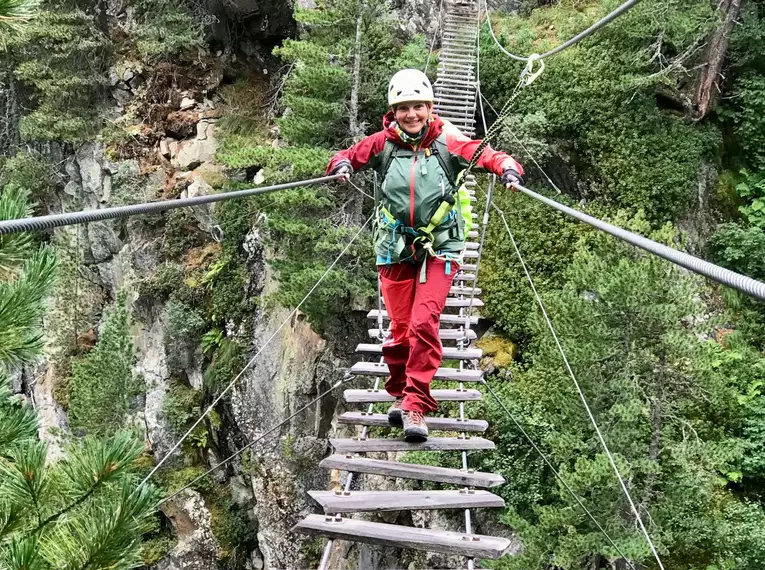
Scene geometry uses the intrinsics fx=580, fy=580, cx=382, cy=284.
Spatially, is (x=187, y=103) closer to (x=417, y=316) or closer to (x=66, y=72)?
(x=66, y=72)

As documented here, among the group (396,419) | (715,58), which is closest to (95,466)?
(396,419)

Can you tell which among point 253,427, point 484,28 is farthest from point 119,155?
point 484,28

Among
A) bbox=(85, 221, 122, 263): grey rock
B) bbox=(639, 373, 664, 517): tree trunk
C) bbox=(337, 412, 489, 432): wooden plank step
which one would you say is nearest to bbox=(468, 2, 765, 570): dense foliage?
bbox=(639, 373, 664, 517): tree trunk

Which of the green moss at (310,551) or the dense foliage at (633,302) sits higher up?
the dense foliage at (633,302)

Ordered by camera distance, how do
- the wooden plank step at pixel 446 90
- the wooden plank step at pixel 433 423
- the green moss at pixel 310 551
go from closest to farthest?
the wooden plank step at pixel 433 423
the green moss at pixel 310 551
the wooden plank step at pixel 446 90

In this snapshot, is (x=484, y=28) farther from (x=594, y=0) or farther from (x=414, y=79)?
(x=414, y=79)

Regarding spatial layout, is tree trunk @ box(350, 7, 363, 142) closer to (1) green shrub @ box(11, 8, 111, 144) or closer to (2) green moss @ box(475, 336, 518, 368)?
(2) green moss @ box(475, 336, 518, 368)

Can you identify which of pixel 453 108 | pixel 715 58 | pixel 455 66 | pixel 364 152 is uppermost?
pixel 455 66

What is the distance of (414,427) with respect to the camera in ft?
10.2

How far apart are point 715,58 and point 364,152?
7.00 metres

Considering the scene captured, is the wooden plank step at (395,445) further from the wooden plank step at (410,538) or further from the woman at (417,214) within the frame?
the wooden plank step at (410,538)

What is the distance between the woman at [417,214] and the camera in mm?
3096

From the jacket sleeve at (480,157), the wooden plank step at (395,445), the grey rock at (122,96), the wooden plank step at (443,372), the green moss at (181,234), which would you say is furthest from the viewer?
the grey rock at (122,96)

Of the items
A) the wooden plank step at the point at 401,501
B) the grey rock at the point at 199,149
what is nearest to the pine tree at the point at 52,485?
the wooden plank step at the point at 401,501
